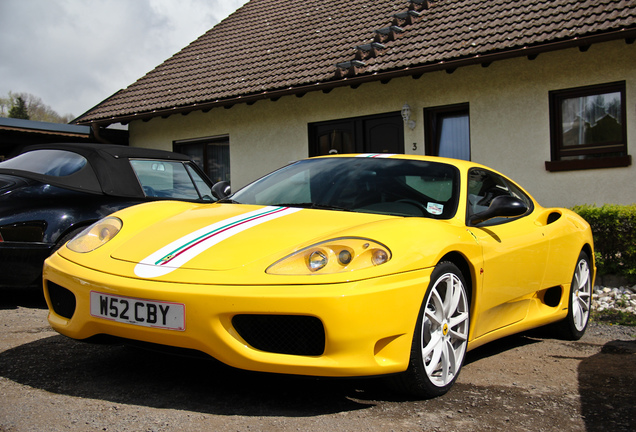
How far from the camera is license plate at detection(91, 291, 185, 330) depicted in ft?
9.29

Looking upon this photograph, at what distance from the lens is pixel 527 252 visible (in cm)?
418

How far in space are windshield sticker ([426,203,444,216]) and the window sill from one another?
5.76 meters

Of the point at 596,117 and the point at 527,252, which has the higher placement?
the point at 596,117

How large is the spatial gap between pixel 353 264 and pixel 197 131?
37.4 feet

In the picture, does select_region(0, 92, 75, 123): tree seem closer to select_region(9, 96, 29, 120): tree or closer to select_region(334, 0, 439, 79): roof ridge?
select_region(9, 96, 29, 120): tree

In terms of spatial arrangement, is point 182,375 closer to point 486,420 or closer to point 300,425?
point 300,425

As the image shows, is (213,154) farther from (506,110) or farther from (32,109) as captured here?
(32,109)

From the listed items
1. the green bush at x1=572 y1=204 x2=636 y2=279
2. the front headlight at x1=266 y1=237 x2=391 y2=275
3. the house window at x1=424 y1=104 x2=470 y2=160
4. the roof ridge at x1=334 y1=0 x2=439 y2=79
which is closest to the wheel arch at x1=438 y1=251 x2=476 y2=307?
the front headlight at x1=266 y1=237 x2=391 y2=275

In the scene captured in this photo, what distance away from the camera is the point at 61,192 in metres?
5.41

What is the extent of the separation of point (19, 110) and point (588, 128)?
190 feet

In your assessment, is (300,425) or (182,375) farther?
(182,375)

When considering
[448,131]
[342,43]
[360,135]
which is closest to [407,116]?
[448,131]

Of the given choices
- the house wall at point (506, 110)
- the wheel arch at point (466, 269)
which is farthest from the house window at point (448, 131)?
the wheel arch at point (466, 269)

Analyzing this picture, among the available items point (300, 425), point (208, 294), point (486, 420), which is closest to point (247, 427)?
point (300, 425)
